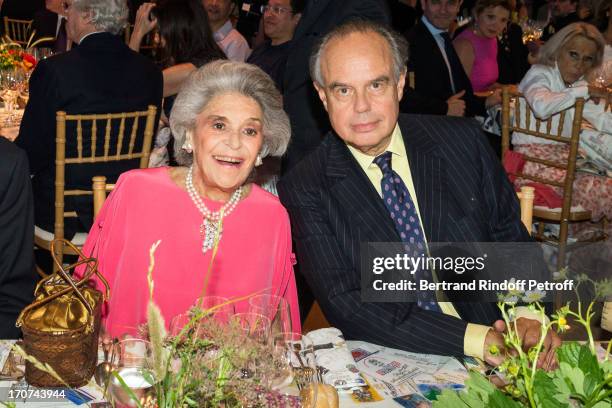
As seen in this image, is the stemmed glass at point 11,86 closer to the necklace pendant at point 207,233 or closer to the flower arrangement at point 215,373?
the necklace pendant at point 207,233

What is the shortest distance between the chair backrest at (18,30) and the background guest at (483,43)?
4356 mm

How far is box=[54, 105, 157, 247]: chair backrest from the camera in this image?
11.2 feet

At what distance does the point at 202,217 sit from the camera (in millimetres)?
2365

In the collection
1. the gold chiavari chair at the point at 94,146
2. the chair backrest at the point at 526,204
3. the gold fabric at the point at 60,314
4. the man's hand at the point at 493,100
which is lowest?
the man's hand at the point at 493,100

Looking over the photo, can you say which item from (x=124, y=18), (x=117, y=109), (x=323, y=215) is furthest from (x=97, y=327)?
(x=124, y=18)

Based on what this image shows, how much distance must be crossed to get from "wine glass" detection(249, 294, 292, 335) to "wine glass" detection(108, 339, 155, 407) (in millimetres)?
231

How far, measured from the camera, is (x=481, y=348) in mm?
1962

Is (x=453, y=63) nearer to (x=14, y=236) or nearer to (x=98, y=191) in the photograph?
(x=98, y=191)

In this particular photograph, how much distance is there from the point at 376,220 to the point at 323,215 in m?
0.15

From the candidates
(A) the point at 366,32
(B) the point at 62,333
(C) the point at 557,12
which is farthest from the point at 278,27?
(C) the point at 557,12

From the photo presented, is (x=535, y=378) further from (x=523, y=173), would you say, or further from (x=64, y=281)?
(x=523, y=173)

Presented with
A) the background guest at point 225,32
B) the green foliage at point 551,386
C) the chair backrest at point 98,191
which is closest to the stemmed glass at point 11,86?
the background guest at point 225,32

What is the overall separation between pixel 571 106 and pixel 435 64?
3.41 ft

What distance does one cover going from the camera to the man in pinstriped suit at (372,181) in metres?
2.26
